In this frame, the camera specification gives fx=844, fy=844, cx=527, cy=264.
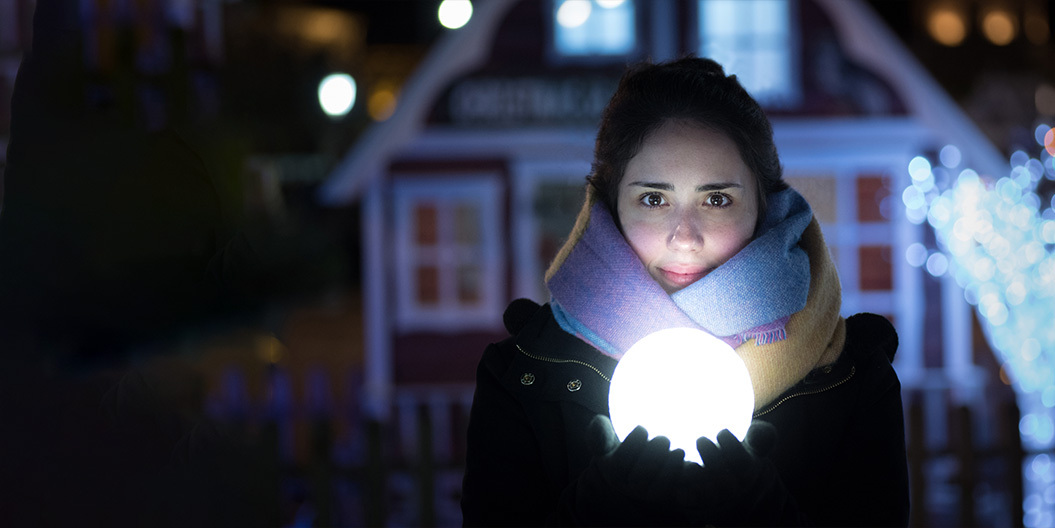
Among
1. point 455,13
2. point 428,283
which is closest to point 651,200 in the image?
point 455,13

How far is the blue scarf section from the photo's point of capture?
1.62 meters

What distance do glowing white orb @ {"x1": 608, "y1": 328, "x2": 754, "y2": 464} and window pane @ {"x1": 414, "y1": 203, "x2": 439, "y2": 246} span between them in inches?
276

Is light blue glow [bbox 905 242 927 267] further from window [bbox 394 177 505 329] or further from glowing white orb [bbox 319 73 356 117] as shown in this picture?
glowing white orb [bbox 319 73 356 117]

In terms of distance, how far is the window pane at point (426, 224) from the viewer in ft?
27.4

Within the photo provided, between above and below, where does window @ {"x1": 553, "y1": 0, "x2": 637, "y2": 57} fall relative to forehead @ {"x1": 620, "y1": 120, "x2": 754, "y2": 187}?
above

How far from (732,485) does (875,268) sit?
24.1 feet

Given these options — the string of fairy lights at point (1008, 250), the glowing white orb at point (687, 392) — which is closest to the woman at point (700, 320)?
the glowing white orb at point (687, 392)

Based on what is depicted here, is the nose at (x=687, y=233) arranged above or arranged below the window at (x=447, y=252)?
above

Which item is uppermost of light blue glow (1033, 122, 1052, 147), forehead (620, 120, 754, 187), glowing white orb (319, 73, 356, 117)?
glowing white orb (319, 73, 356, 117)

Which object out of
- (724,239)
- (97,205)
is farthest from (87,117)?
(724,239)

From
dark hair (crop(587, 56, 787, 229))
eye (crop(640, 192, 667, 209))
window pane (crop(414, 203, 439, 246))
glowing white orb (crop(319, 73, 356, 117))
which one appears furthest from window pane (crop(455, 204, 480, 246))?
eye (crop(640, 192, 667, 209))

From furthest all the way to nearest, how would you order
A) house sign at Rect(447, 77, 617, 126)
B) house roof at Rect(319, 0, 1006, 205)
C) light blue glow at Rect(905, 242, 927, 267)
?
light blue glow at Rect(905, 242, 927, 267), house sign at Rect(447, 77, 617, 126), house roof at Rect(319, 0, 1006, 205)

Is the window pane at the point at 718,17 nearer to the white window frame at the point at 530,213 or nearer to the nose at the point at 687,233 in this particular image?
the white window frame at the point at 530,213

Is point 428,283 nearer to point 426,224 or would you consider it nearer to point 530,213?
point 426,224
